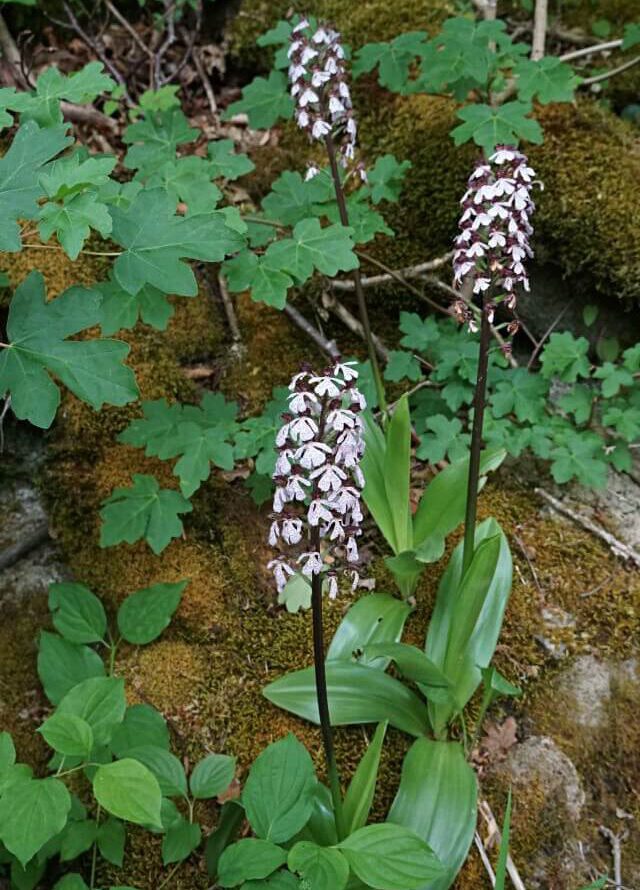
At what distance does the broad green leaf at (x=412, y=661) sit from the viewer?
208 centimetres

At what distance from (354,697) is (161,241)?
1.39m

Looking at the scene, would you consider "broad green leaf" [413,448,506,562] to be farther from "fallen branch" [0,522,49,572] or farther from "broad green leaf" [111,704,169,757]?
"fallen branch" [0,522,49,572]

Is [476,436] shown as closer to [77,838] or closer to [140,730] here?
[140,730]

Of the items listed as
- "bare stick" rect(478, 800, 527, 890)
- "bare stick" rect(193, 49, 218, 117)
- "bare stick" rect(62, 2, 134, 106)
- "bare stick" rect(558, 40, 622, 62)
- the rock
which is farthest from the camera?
"bare stick" rect(193, 49, 218, 117)

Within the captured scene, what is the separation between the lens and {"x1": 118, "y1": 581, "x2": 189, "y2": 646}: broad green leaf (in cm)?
235

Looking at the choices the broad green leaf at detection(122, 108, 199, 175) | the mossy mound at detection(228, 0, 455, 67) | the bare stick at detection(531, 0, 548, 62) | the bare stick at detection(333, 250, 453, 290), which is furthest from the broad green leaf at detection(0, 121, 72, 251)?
the bare stick at detection(531, 0, 548, 62)

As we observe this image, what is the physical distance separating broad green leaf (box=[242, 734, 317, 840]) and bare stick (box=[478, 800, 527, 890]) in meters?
0.64

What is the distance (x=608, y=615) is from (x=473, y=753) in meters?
0.69

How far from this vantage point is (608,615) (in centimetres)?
257

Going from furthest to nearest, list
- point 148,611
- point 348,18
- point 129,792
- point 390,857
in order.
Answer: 1. point 348,18
2. point 148,611
3. point 390,857
4. point 129,792

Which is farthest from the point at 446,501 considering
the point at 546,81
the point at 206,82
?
the point at 206,82

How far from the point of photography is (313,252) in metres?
2.33

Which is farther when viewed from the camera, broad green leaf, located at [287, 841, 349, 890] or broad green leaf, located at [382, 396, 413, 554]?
broad green leaf, located at [382, 396, 413, 554]

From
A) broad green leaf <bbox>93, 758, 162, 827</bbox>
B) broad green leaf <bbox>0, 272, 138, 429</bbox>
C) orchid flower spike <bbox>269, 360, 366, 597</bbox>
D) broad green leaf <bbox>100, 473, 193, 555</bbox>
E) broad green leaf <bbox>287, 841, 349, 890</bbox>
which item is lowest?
broad green leaf <bbox>287, 841, 349, 890</bbox>
